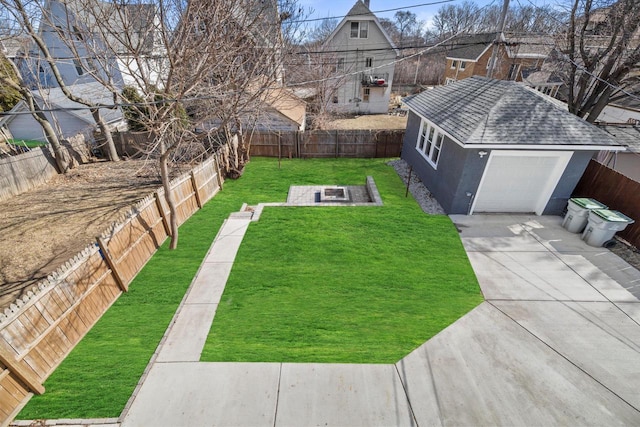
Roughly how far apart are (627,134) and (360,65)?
22462mm

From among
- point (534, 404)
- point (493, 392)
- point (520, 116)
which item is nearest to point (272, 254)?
point (493, 392)

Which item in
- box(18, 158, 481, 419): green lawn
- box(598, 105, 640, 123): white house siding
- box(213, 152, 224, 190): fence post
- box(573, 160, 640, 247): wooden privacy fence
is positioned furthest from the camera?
box(598, 105, 640, 123): white house siding

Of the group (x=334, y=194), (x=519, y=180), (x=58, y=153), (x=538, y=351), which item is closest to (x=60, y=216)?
(x=58, y=153)

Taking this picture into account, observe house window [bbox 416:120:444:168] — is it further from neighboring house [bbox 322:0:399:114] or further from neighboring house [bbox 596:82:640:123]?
neighboring house [bbox 322:0:399:114]

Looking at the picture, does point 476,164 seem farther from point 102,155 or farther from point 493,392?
point 102,155

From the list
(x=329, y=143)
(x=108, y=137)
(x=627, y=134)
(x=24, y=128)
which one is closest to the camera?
(x=627, y=134)

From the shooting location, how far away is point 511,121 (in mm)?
9211

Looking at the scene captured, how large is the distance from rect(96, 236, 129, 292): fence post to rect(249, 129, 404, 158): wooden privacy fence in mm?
10935

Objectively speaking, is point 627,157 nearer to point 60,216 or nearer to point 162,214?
point 162,214

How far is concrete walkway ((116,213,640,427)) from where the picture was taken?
14.2 ft

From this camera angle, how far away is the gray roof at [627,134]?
11.6 m

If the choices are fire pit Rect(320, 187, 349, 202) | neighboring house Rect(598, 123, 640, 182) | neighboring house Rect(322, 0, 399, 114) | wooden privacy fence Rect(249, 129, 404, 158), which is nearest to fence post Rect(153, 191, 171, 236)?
fire pit Rect(320, 187, 349, 202)

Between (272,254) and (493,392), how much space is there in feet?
18.7

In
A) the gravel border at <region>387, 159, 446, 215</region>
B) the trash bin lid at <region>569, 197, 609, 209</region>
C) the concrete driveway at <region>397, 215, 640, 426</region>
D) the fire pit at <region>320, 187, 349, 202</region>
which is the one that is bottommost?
the fire pit at <region>320, 187, 349, 202</region>
